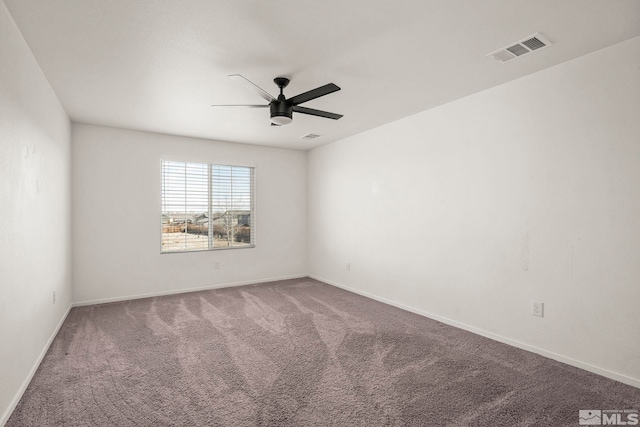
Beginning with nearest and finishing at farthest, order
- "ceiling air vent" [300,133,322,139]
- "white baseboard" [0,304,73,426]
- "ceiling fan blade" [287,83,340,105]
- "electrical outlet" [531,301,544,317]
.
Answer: "white baseboard" [0,304,73,426] < "ceiling fan blade" [287,83,340,105] < "electrical outlet" [531,301,544,317] < "ceiling air vent" [300,133,322,139]

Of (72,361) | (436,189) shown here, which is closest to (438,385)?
(436,189)

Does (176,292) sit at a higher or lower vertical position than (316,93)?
lower

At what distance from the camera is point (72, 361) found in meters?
2.82

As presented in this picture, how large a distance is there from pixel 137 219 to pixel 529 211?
512 cm

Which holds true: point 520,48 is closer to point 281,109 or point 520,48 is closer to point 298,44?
point 298,44

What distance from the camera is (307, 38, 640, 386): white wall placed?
2.49 m

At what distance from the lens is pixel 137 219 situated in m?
4.90

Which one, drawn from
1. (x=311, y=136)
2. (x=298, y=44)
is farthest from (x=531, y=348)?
(x=311, y=136)

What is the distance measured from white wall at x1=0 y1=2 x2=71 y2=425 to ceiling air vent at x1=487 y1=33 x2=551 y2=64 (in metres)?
3.45

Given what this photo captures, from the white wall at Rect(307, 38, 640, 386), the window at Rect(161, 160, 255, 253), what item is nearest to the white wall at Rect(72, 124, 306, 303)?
the window at Rect(161, 160, 255, 253)

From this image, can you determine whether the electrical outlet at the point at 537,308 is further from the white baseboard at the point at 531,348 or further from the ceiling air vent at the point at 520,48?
the ceiling air vent at the point at 520,48

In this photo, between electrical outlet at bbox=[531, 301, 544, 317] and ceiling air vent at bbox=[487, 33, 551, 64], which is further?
electrical outlet at bbox=[531, 301, 544, 317]

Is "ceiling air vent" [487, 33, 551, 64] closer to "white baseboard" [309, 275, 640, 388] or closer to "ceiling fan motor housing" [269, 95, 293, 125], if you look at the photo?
"ceiling fan motor housing" [269, 95, 293, 125]

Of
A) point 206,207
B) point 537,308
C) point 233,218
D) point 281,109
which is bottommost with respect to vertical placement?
point 537,308
